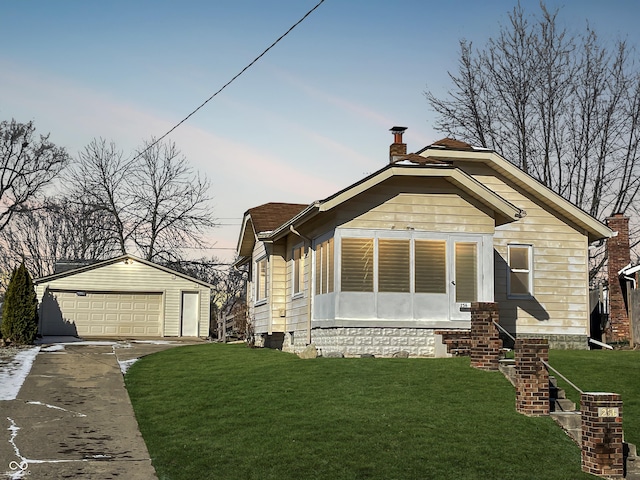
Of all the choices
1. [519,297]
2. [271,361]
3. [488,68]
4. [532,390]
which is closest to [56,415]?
[271,361]

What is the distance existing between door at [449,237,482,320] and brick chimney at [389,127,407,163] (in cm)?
436

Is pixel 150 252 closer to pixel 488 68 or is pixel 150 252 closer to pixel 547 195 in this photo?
pixel 488 68

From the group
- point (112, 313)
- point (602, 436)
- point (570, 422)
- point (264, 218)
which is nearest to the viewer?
point (602, 436)

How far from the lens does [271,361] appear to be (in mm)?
18766

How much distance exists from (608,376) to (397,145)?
9.48 metres

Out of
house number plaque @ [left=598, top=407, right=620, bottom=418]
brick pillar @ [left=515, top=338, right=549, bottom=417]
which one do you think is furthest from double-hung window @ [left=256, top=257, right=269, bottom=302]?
house number plaque @ [left=598, top=407, right=620, bottom=418]

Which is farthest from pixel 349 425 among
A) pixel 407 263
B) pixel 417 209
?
pixel 417 209

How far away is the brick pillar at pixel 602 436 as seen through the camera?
10617mm

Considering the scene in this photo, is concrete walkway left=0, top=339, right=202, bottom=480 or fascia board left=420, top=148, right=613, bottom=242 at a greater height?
fascia board left=420, top=148, right=613, bottom=242

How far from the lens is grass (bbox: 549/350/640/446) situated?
1291 cm

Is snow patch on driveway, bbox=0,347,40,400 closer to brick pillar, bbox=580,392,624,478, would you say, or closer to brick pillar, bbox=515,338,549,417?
brick pillar, bbox=515,338,549,417

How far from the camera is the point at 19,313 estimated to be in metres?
25.7

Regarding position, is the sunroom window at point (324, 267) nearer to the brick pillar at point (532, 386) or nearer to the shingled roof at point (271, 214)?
the shingled roof at point (271, 214)

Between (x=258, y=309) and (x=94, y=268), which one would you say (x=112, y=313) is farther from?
(x=258, y=309)
